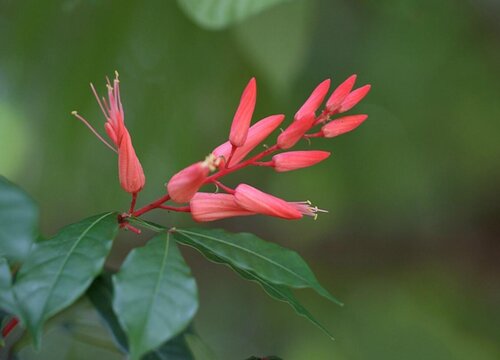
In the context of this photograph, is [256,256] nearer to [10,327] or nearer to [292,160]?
[292,160]

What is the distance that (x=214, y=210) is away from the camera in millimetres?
626

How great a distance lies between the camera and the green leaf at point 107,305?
73 centimetres

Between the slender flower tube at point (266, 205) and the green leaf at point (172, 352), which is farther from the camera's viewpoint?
the green leaf at point (172, 352)

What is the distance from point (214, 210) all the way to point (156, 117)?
98 cm

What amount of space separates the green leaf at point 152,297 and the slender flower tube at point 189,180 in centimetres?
8

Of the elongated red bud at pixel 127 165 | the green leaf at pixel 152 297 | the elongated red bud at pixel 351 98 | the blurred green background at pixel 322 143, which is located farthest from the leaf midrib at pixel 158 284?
the blurred green background at pixel 322 143

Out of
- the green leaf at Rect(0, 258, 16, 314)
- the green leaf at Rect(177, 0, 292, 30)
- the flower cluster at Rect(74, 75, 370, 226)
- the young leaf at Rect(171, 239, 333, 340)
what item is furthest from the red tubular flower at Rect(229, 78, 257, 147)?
the green leaf at Rect(177, 0, 292, 30)

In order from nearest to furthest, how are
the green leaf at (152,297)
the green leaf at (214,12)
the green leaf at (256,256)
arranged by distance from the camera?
1. the green leaf at (152,297)
2. the green leaf at (256,256)
3. the green leaf at (214,12)

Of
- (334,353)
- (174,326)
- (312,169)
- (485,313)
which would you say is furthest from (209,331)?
(174,326)

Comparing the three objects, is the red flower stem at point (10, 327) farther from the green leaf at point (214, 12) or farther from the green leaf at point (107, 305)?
the green leaf at point (214, 12)

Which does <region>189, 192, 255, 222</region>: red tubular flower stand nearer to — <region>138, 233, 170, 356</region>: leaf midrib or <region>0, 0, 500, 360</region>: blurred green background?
<region>138, 233, 170, 356</region>: leaf midrib

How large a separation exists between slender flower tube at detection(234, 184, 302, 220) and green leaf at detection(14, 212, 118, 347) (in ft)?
0.36

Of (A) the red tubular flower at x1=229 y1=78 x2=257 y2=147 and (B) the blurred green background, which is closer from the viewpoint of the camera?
(A) the red tubular flower at x1=229 y1=78 x2=257 y2=147

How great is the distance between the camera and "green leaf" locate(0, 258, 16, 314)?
19.7 inches
